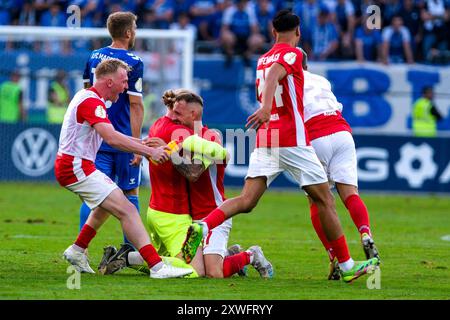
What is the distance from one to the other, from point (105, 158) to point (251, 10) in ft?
51.8

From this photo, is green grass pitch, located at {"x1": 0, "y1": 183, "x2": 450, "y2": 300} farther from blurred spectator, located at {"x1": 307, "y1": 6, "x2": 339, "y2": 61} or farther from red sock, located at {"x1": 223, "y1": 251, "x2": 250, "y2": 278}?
blurred spectator, located at {"x1": 307, "y1": 6, "x2": 339, "y2": 61}

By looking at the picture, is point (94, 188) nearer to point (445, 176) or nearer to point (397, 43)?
point (445, 176)

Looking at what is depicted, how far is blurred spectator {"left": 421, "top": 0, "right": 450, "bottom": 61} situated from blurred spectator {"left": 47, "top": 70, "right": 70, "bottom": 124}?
29.0ft

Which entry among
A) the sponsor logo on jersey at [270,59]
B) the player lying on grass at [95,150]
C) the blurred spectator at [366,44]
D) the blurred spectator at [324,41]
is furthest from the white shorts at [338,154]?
the blurred spectator at [366,44]

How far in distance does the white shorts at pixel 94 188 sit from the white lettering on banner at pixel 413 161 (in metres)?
13.4

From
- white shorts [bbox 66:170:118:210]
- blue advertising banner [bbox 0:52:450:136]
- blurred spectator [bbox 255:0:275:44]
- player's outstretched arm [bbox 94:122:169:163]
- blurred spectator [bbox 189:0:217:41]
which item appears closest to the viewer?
player's outstretched arm [bbox 94:122:169:163]

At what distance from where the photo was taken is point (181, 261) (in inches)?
359

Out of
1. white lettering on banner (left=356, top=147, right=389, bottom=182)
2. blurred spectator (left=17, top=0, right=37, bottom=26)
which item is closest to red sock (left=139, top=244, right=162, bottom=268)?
white lettering on banner (left=356, top=147, right=389, bottom=182)

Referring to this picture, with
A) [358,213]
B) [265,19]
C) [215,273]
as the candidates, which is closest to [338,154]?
[358,213]

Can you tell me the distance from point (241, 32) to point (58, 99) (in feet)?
16.1

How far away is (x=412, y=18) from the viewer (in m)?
25.2

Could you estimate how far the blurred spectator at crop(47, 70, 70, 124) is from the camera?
74.6 feet
